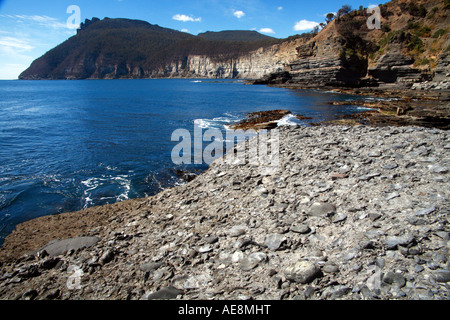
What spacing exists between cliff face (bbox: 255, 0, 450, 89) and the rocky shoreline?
53101 mm

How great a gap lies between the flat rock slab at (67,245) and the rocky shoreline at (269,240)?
37mm

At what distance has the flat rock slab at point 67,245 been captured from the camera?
19.5 ft

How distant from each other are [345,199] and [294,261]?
264cm

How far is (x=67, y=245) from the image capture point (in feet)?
20.1

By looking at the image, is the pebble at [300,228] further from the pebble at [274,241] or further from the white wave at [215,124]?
the white wave at [215,124]

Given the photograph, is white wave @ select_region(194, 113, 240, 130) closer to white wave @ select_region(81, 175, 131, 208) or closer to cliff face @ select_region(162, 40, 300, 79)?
white wave @ select_region(81, 175, 131, 208)

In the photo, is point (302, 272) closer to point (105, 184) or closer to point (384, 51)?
point (105, 184)

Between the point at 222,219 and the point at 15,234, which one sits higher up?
the point at 222,219

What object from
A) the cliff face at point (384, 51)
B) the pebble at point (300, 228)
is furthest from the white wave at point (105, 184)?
the cliff face at point (384, 51)

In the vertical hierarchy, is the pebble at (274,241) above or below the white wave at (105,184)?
above

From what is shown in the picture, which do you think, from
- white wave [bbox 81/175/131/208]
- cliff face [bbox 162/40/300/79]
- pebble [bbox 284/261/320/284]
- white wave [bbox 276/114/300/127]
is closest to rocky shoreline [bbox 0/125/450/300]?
pebble [bbox 284/261/320/284]
